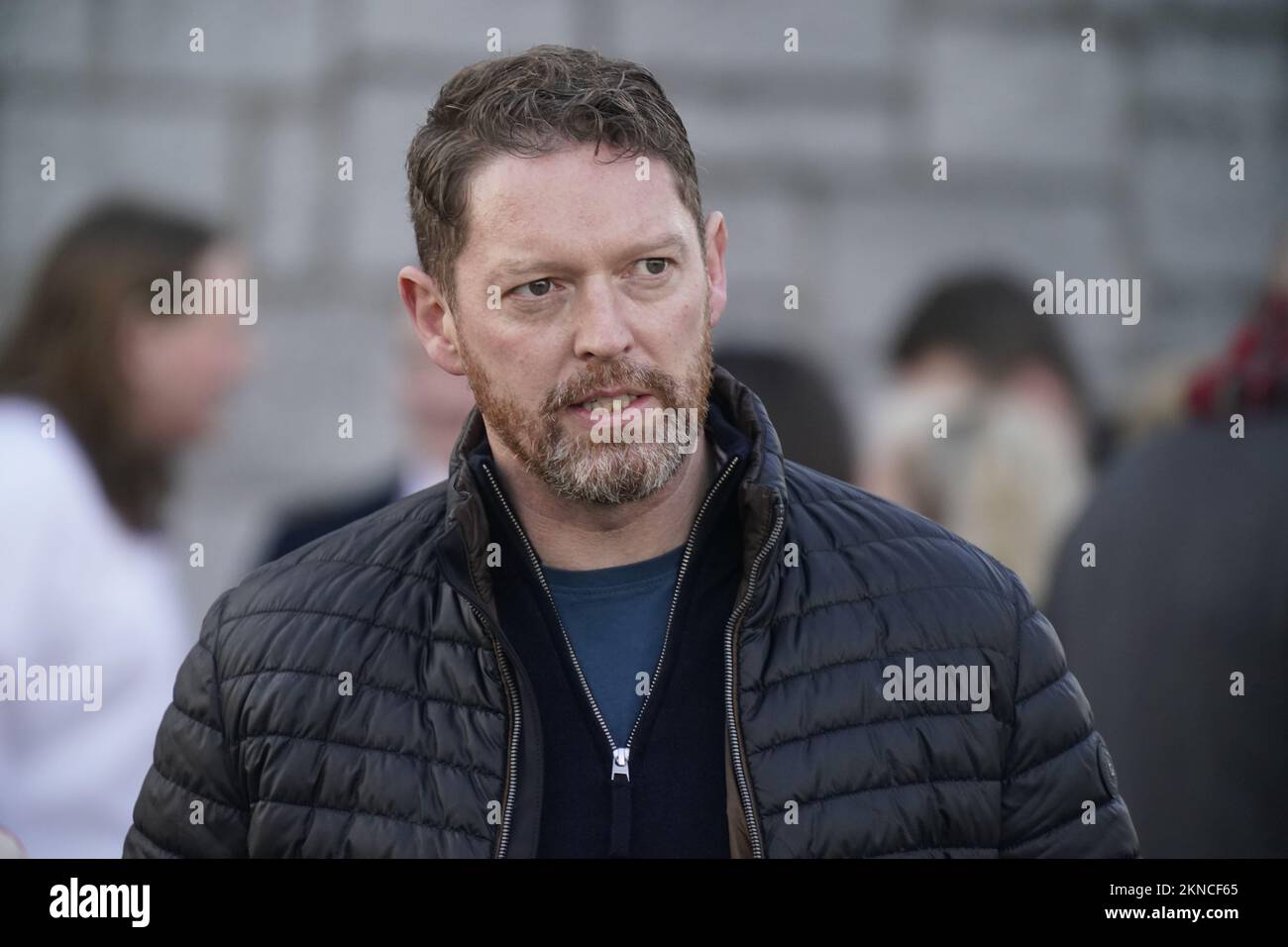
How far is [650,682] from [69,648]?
5.51 ft

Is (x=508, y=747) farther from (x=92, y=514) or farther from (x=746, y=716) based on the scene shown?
(x=92, y=514)

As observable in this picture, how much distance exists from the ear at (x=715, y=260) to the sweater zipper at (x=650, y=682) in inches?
9.7

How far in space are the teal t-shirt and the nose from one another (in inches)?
11.4

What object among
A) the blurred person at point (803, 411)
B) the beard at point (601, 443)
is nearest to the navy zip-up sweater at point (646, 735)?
the beard at point (601, 443)

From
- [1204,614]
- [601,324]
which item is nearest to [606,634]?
[601,324]

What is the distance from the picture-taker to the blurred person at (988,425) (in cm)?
362

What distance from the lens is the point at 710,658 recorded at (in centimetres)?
202

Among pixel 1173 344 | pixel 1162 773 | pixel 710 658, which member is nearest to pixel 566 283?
pixel 710 658

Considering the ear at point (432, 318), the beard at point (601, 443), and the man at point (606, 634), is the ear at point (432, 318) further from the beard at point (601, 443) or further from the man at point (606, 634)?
the beard at point (601, 443)

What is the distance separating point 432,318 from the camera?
2344mm

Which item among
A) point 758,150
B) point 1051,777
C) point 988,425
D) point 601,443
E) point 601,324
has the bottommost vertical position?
point 1051,777

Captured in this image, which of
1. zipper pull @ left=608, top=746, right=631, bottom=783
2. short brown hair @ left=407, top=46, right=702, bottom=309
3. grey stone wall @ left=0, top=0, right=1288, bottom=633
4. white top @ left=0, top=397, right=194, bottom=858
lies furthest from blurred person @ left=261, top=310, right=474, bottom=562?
zipper pull @ left=608, top=746, right=631, bottom=783

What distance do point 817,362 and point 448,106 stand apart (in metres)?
2.30

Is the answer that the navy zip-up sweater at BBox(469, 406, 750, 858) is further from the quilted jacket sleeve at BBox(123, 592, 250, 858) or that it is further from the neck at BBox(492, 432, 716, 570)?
the quilted jacket sleeve at BBox(123, 592, 250, 858)
